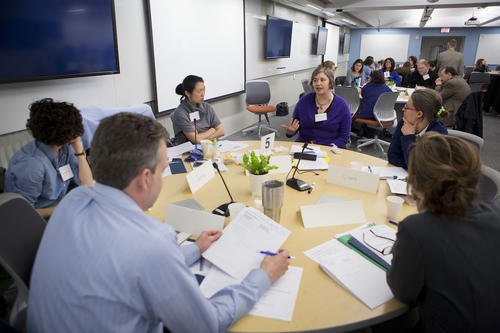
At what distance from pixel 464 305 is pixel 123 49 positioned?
3431mm

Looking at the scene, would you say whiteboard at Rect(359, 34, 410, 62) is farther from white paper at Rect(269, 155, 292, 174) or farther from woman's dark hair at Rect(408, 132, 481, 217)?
woman's dark hair at Rect(408, 132, 481, 217)

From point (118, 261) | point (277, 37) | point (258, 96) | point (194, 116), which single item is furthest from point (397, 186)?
point (277, 37)

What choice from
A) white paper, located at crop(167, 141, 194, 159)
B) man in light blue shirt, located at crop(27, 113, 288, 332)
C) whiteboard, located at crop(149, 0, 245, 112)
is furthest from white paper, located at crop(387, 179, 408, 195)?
whiteboard, located at crop(149, 0, 245, 112)

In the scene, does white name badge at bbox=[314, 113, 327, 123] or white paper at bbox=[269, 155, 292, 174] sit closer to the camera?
white paper at bbox=[269, 155, 292, 174]

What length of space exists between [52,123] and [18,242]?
89 cm

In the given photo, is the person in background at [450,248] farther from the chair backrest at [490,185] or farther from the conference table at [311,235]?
the chair backrest at [490,185]

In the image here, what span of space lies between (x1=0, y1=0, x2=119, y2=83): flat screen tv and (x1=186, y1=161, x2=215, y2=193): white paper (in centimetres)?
160

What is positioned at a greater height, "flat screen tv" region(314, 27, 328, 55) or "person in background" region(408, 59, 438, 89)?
"flat screen tv" region(314, 27, 328, 55)

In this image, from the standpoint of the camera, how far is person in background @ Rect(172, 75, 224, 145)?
3.01 metres

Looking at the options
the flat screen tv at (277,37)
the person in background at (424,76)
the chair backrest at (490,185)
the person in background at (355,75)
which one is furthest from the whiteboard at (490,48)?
the chair backrest at (490,185)

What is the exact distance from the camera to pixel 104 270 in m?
0.78

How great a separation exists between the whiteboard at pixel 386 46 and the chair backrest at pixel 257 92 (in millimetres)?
12466

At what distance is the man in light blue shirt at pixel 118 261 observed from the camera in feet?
2.57

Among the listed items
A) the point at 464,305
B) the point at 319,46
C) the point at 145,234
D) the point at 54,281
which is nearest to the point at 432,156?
the point at 464,305
